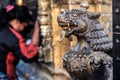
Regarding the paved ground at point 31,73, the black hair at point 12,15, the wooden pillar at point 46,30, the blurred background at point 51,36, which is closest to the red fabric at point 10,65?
the black hair at point 12,15

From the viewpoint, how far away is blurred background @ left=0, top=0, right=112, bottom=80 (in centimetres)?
517

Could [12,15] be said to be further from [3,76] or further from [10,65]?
[3,76]

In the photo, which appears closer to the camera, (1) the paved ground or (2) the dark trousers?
(2) the dark trousers

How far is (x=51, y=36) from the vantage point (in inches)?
266

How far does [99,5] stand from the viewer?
5.18 m

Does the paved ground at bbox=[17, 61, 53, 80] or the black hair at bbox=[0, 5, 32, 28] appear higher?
the black hair at bbox=[0, 5, 32, 28]

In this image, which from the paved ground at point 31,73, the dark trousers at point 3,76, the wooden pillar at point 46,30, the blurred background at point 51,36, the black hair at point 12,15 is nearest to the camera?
the blurred background at point 51,36

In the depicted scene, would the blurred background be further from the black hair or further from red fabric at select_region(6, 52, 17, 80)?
red fabric at select_region(6, 52, 17, 80)

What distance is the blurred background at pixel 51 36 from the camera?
17.0 ft

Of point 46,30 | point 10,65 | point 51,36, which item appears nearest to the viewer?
point 10,65

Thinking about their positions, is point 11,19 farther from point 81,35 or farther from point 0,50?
point 81,35

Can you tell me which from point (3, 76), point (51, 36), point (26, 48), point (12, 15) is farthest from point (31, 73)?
point (3, 76)

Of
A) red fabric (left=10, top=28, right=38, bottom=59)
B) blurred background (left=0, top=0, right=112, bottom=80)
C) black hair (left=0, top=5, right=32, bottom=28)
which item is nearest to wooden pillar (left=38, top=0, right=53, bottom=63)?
blurred background (left=0, top=0, right=112, bottom=80)

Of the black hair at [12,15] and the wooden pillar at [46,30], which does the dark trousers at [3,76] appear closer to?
the black hair at [12,15]
